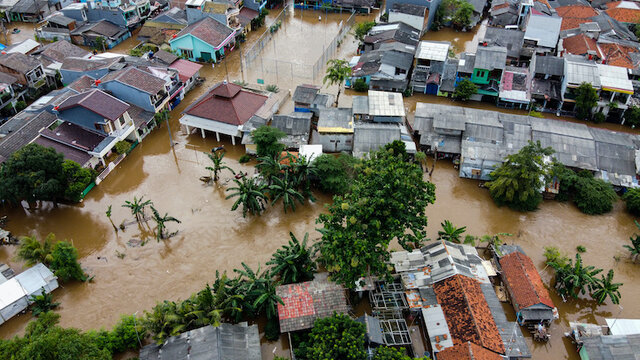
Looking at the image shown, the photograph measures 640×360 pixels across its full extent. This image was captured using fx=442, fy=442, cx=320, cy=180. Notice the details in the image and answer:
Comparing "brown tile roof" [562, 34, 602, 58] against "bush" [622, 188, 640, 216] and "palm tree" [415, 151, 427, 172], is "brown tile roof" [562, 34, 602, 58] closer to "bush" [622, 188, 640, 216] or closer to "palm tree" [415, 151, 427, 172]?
"bush" [622, 188, 640, 216]

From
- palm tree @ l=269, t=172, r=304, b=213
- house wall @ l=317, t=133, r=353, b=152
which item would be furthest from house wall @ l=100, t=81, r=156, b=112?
house wall @ l=317, t=133, r=353, b=152

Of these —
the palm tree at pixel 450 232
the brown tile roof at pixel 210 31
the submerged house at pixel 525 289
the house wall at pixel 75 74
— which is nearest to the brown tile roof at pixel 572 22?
the submerged house at pixel 525 289

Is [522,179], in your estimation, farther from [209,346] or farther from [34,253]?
[34,253]

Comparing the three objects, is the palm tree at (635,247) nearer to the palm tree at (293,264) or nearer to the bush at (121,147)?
the palm tree at (293,264)

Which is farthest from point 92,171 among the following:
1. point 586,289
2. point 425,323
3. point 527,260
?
point 586,289

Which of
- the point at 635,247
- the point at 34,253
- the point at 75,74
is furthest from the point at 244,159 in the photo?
the point at 635,247

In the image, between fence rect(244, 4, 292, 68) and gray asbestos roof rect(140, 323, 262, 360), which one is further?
fence rect(244, 4, 292, 68)

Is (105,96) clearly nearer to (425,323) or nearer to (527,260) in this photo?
(425,323)
